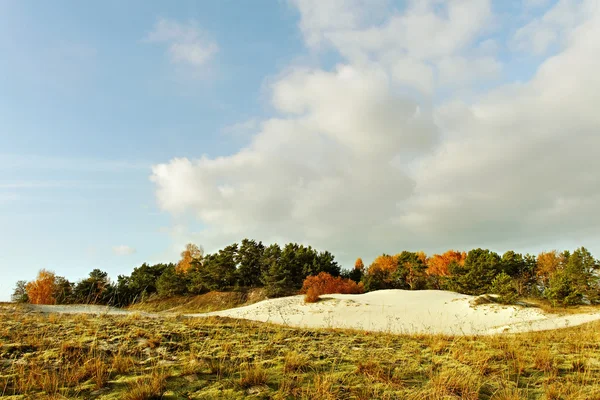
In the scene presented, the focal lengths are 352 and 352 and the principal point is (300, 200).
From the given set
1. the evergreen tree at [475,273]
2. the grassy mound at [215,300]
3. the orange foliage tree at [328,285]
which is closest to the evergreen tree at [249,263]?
the grassy mound at [215,300]

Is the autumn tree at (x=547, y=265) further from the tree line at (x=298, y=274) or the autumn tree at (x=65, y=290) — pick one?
the autumn tree at (x=65, y=290)

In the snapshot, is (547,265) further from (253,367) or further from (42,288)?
(42,288)

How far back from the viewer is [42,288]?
5028 centimetres

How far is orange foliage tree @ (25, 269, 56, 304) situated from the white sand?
3344cm

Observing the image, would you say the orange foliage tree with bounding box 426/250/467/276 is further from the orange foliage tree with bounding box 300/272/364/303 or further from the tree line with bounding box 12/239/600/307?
the orange foliage tree with bounding box 300/272/364/303

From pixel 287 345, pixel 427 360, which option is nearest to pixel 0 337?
pixel 287 345

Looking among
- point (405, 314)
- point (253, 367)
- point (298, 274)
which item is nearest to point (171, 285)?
point (298, 274)

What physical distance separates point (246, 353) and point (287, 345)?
43.4 inches

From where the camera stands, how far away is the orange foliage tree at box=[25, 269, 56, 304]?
4742 cm

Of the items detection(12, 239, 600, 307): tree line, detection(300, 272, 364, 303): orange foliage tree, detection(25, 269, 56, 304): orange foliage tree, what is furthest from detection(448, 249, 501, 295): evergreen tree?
detection(25, 269, 56, 304): orange foliage tree

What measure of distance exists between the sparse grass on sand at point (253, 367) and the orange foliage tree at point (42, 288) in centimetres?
4976

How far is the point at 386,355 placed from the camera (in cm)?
642

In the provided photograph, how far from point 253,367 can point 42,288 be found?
193 ft

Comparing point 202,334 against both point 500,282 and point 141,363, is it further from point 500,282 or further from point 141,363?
point 500,282
